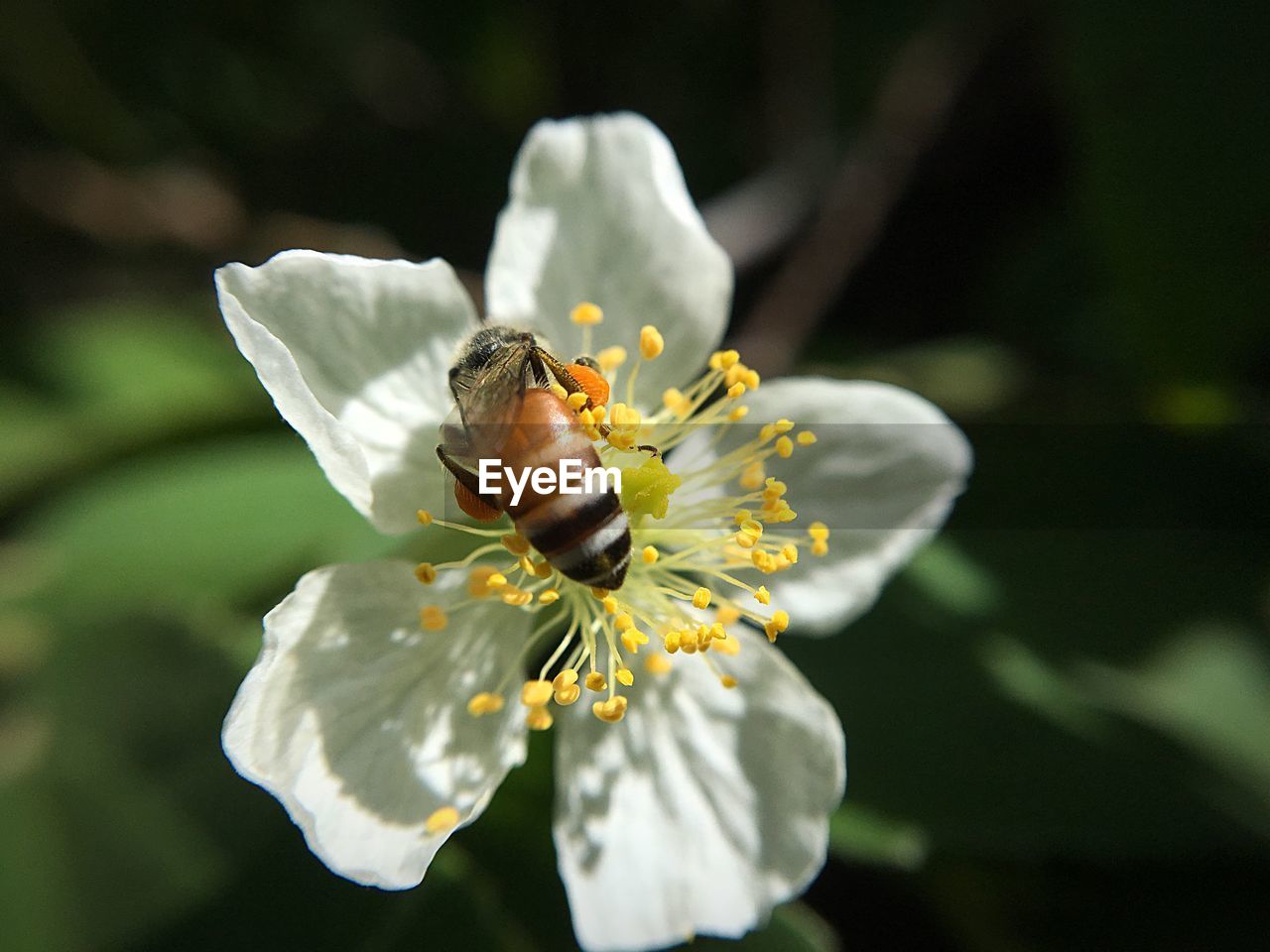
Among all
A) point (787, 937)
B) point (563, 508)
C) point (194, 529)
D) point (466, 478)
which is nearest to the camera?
point (563, 508)

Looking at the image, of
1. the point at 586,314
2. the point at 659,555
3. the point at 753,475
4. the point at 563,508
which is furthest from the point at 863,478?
the point at 563,508

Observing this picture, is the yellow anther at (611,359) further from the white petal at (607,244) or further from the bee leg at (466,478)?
the bee leg at (466,478)

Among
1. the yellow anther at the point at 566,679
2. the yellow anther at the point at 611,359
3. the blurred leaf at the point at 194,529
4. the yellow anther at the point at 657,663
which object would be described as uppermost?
the yellow anther at the point at 611,359

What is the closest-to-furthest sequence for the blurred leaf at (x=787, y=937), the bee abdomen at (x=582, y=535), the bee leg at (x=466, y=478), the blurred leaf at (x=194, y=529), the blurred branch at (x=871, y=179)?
the bee abdomen at (x=582, y=535) → the bee leg at (x=466, y=478) → the blurred leaf at (x=787, y=937) → the blurred leaf at (x=194, y=529) → the blurred branch at (x=871, y=179)

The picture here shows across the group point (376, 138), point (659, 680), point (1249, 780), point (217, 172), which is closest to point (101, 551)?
point (659, 680)

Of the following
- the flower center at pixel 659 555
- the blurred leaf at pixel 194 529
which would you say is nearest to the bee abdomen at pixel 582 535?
the flower center at pixel 659 555

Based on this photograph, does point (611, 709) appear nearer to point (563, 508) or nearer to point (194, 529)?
point (563, 508)

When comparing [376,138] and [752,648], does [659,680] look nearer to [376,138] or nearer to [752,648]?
[752,648]

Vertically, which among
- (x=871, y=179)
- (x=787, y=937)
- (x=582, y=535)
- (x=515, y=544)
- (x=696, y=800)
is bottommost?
(x=787, y=937)
